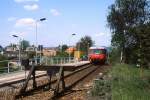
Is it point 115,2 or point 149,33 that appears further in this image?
point 115,2

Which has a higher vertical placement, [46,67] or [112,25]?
[112,25]

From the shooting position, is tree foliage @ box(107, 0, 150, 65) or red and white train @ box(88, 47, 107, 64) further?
tree foliage @ box(107, 0, 150, 65)

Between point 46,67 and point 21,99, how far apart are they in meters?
4.49

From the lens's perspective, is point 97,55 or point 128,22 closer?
point 97,55

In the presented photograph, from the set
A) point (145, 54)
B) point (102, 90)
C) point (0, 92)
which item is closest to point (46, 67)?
point (0, 92)

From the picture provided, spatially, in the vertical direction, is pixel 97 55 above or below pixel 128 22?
below

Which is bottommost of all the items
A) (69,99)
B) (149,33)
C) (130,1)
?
(69,99)

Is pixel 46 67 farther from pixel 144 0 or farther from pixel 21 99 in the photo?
pixel 144 0

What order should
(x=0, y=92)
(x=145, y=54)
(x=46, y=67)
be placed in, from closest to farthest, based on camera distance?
(x=0, y=92) < (x=46, y=67) < (x=145, y=54)

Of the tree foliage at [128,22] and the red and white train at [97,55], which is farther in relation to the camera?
the tree foliage at [128,22]

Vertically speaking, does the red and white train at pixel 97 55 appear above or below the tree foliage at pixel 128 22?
below

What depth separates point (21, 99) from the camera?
17922 millimetres

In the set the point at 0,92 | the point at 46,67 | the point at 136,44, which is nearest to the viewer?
the point at 0,92

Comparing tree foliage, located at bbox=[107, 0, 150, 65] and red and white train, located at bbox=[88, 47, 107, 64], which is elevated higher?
tree foliage, located at bbox=[107, 0, 150, 65]
